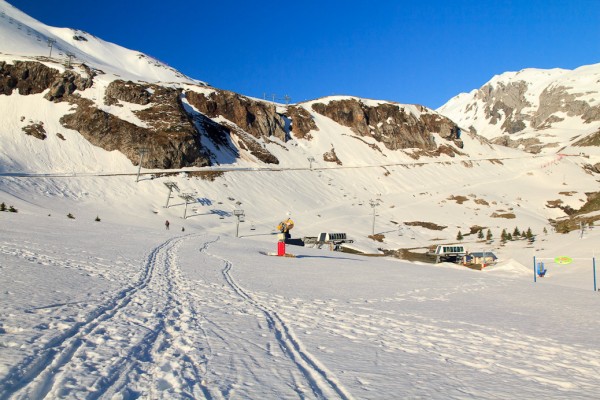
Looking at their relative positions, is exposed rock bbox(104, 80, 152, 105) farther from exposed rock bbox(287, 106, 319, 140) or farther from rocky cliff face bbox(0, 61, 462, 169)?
exposed rock bbox(287, 106, 319, 140)

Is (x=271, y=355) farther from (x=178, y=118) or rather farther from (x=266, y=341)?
(x=178, y=118)

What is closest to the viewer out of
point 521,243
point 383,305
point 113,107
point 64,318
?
point 64,318

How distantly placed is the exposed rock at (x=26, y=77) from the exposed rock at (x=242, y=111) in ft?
105

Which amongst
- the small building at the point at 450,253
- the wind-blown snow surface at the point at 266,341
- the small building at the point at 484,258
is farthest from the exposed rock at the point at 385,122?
the wind-blown snow surface at the point at 266,341

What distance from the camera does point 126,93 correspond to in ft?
287

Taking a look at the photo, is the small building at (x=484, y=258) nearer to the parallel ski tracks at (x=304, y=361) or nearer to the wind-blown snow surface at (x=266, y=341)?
the wind-blown snow surface at (x=266, y=341)

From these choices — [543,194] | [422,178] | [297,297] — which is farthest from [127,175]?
[543,194]

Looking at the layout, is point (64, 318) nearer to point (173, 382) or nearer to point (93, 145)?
point (173, 382)

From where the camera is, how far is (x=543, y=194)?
102062 mm

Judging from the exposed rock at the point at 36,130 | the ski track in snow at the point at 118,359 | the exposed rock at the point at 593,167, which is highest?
the exposed rock at the point at 593,167

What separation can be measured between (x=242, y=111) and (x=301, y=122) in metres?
20.6

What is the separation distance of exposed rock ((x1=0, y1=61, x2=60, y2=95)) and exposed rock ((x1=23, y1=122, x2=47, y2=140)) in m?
14.4

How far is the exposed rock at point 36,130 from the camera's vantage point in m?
71.1

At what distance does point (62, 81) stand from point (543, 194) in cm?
11755
